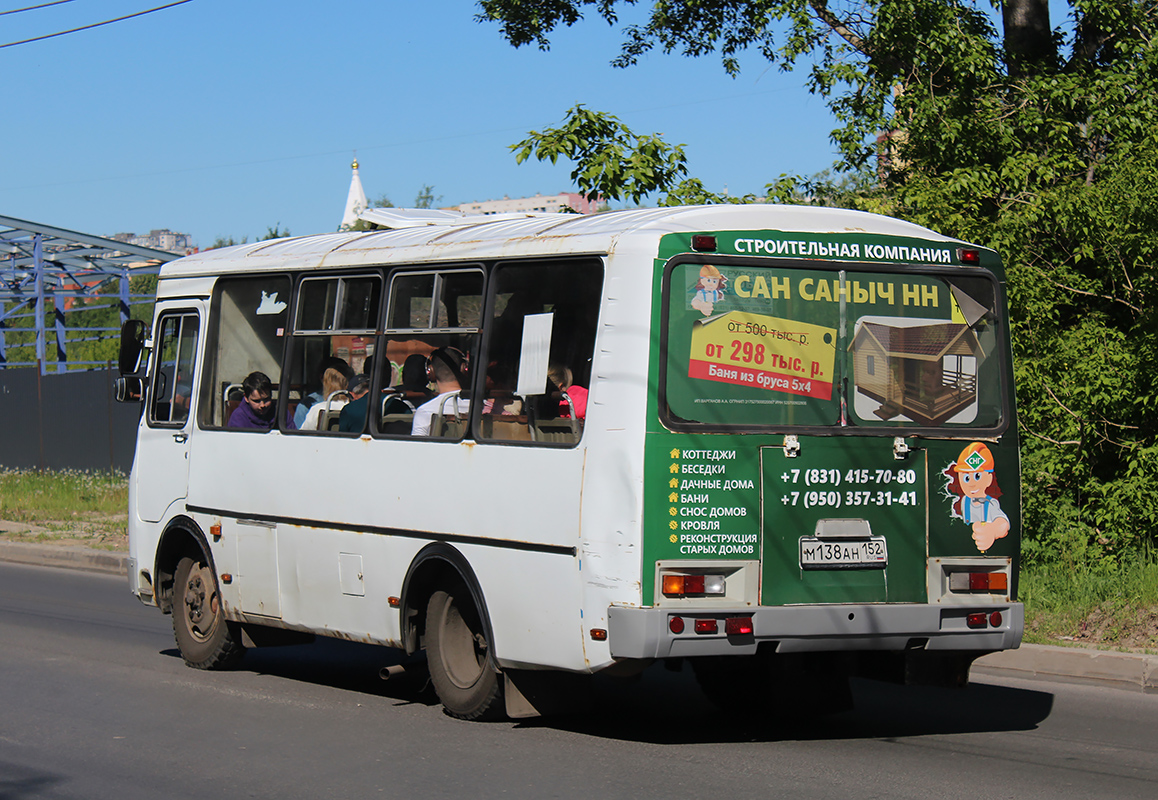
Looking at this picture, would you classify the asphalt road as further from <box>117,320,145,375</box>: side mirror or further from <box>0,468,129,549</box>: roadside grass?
<box>0,468,129,549</box>: roadside grass

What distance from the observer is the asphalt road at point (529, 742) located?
635cm

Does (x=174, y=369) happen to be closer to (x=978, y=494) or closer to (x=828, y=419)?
(x=828, y=419)

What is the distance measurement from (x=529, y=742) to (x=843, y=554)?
1826 mm

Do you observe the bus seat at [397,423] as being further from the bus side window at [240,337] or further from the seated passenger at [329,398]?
the bus side window at [240,337]

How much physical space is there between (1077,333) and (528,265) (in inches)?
233

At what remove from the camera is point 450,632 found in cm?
791

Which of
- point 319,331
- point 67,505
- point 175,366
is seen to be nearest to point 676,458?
point 319,331

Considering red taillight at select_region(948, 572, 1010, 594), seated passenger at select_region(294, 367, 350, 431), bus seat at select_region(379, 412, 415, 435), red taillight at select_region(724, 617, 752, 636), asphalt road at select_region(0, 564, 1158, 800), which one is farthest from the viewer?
seated passenger at select_region(294, 367, 350, 431)

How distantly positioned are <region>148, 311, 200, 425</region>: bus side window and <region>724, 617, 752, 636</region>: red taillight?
15.9 feet

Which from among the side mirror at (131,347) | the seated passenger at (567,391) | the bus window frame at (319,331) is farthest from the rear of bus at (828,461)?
the side mirror at (131,347)

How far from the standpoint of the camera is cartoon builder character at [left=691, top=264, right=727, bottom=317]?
22.5 ft

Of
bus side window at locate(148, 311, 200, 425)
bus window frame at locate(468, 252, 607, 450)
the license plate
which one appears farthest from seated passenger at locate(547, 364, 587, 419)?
bus side window at locate(148, 311, 200, 425)

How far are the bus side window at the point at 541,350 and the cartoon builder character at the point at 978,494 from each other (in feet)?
6.30

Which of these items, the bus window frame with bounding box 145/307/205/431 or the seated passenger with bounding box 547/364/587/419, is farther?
the bus window frame with bounding box 145/307/205/431
